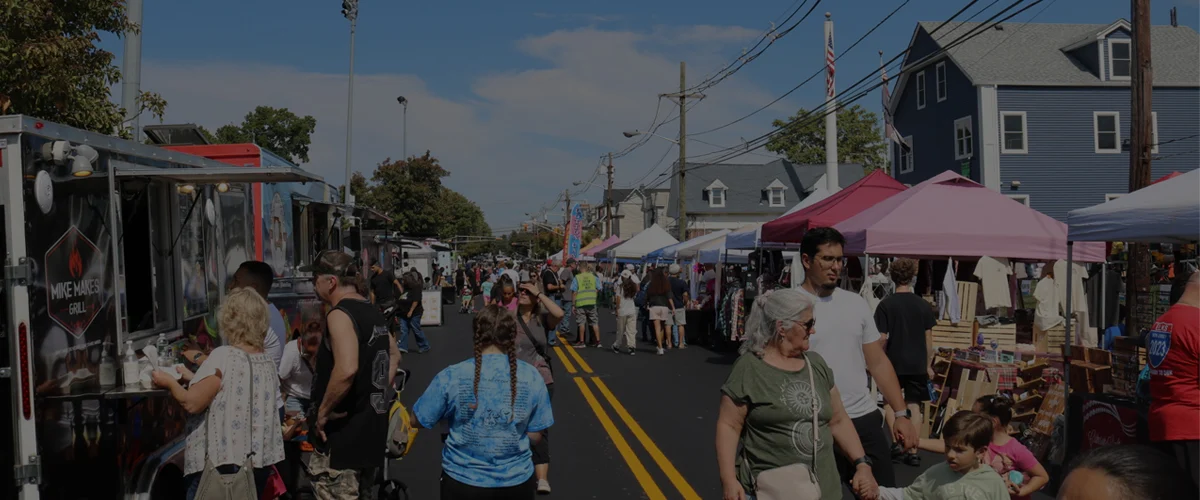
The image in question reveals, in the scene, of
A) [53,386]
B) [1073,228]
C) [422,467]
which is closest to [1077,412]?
[1073,228]

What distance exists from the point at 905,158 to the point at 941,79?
427cm

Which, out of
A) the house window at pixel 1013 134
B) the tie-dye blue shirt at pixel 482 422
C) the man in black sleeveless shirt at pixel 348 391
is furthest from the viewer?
the house window at pixel 1013 134

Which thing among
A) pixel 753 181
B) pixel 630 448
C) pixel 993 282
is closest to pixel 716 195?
pixel 753 181

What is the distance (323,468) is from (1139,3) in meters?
12.2

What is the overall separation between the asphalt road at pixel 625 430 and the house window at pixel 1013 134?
2063 centimetres

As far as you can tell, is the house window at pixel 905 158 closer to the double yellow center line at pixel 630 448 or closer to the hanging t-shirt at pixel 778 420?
the double yellow center line at pixel 630 448

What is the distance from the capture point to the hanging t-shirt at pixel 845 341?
5297 millimetres

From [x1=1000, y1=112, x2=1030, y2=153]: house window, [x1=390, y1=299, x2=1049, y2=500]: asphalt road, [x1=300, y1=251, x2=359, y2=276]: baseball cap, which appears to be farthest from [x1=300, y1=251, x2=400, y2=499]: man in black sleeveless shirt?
[x1=1000, y1=112, x2=1030, y2=153]: house window

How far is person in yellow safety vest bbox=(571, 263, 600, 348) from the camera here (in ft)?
64.6

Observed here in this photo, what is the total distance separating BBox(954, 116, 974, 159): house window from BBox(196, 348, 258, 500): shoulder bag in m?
33.4

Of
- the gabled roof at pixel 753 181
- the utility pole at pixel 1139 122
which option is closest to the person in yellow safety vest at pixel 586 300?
the utility pole at pixel 1139 122

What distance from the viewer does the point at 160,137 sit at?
10516mm

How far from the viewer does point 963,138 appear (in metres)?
35.3

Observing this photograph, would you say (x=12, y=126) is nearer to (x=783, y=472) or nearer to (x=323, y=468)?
(x=323, y=468)
